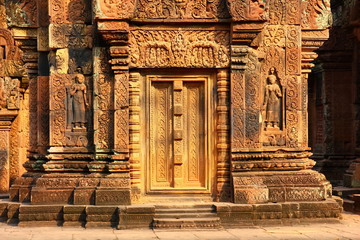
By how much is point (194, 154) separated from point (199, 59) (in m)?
1.72

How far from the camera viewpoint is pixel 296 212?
11898 mm

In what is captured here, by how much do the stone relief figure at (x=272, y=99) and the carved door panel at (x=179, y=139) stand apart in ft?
3.82

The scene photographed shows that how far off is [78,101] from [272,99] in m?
3.53

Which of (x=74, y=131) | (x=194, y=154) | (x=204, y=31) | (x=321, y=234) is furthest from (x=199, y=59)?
(x=321, y=234)

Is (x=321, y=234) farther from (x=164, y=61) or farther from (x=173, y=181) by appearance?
(x=164, y=61)

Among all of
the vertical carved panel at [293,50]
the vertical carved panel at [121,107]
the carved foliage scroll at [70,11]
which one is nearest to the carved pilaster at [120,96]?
the vertical carved panel at [121,107]

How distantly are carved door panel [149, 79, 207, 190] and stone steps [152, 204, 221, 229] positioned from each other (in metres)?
0.63

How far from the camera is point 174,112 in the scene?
40.2 feet

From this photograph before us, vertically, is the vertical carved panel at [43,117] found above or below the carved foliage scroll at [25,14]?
below

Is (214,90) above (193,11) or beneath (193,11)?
beneath

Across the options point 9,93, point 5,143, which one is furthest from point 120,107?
point 5,143

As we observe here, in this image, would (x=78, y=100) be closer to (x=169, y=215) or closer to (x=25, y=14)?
(x=25, y=14)

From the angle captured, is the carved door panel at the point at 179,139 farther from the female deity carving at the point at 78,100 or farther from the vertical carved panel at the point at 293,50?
the vertical carved panel at the point at 293,50

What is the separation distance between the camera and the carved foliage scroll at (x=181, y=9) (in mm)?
12062
